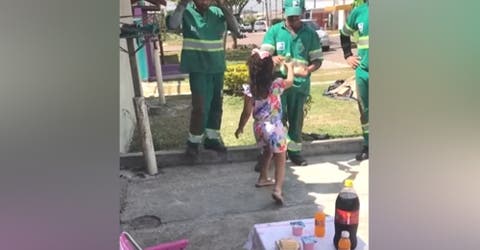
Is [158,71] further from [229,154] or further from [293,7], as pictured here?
[293,7]

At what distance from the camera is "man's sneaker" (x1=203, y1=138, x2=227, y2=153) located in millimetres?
4477

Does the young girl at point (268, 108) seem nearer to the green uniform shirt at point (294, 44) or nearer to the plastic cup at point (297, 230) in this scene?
the green uniform shirt at point (294, 44)

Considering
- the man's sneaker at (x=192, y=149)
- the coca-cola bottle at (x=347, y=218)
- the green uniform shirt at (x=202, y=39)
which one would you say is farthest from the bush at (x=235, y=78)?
the coca-cola bottle at (x=347, y=218)

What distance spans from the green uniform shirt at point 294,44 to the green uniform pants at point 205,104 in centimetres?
57

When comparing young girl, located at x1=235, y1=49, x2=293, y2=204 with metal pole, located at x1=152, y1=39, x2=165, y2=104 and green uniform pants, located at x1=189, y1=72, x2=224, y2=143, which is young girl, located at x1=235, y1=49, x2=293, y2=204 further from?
metal pole, located at x1=152, y1=39, x2=165, y2=104

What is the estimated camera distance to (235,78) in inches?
238

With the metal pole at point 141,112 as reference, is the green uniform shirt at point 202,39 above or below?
above

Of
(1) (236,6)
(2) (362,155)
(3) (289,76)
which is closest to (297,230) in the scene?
(3) (289,76)

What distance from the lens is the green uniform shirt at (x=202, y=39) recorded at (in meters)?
4.05

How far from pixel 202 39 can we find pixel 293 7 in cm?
80
